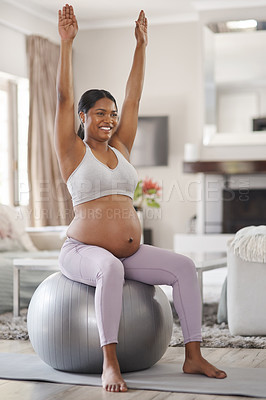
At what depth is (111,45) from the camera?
7.97 metres

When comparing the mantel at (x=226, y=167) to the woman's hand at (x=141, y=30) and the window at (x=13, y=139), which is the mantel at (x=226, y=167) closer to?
the window at (x=13, y=139)

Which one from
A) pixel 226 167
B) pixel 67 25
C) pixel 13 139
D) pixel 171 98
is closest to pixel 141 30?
pixel 67 25

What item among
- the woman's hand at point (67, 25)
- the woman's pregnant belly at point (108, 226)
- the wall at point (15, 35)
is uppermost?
the wall at point (15, 35)

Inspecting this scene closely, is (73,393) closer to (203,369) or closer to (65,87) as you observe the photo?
(203,369)

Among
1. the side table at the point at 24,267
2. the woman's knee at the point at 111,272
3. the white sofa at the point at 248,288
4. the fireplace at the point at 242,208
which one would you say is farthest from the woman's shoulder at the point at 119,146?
the fireplace at the point at 242,208

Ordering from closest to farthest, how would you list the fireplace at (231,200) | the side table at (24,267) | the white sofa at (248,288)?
the white sofa at (248,288), the side table at (24,267), the fireplace at (231,200)

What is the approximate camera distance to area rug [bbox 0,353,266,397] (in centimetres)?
244

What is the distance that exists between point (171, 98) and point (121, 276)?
546cm

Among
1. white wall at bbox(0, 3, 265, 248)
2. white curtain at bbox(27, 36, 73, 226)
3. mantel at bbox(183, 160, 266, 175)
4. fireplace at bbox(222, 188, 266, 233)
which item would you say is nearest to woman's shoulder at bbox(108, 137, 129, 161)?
mantel at bbox(183, 160, 266, 175)

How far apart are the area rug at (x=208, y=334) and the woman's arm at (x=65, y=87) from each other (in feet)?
4.09

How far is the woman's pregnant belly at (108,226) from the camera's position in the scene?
8.83 ft

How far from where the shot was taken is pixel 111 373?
8.05 ft

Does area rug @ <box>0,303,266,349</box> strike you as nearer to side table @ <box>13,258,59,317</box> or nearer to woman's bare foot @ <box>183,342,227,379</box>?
side table @ <box>13,258,59,317</box>

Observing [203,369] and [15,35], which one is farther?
[15,35]
